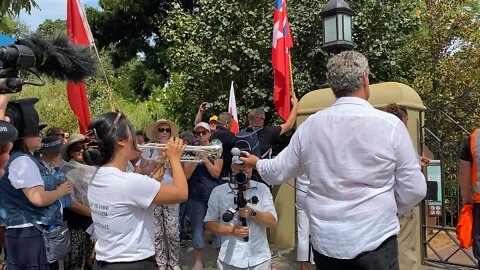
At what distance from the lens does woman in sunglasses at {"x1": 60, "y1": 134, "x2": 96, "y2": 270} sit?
5.04m

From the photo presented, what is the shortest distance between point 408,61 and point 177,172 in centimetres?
989

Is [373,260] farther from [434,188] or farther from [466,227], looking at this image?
[434,188]

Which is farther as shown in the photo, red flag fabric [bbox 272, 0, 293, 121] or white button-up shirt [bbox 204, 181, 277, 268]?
red flag fabric [bbox 272, 0, 293, 121]

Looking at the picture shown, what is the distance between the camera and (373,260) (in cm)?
263

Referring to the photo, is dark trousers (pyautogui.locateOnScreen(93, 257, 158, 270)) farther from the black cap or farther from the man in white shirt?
the black cap

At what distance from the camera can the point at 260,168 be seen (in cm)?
316

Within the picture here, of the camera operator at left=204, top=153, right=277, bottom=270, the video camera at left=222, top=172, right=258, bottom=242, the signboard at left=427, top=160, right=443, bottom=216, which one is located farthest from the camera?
the signboard at left=427, top=160, right=443, bottom=216

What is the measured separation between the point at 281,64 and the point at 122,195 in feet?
14.4

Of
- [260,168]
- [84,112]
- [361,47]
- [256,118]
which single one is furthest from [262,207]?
[361,47]

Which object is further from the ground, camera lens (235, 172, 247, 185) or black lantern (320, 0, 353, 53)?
black lantern (320, 0, 353, 53)

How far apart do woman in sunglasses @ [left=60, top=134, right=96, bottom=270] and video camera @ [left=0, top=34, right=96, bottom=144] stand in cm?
134

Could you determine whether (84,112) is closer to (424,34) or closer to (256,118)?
(256,118)

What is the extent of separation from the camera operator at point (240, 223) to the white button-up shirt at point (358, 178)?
1.08 meters

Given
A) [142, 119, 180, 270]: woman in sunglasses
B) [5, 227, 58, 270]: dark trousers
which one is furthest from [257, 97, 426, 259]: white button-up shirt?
[142, 119, 180, 270]: woman in sunglasses
